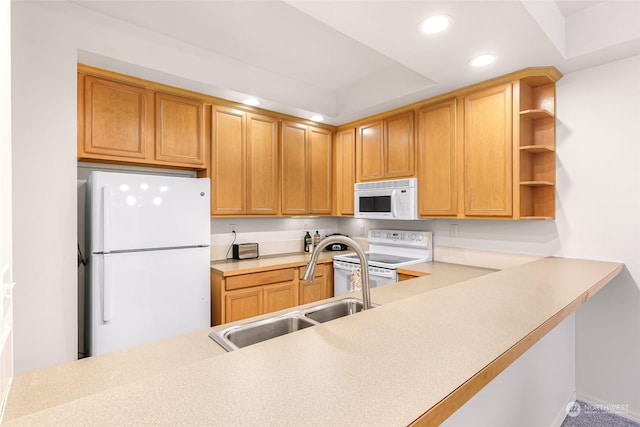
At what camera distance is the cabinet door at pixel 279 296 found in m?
2.84

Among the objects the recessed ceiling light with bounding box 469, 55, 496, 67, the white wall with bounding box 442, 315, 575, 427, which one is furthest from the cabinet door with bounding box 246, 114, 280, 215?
the white wall with bounding box 442, 315, 575, 427

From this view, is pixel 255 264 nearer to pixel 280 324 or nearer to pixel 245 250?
pixel 245 250

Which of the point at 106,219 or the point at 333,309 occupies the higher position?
the point at 106,219

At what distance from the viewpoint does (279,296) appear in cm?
293

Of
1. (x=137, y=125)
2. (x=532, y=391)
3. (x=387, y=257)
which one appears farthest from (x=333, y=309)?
(x=137, y=125)

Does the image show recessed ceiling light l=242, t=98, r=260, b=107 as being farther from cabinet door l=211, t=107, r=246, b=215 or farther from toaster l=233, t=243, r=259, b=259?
toaster l=233, t=243, r=259, b=259

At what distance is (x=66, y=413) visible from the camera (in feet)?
1.74

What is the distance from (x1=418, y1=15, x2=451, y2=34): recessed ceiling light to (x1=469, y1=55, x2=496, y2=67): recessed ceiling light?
1.59ft

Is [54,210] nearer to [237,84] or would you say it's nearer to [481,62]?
[237,84]

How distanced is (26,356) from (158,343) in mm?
1346

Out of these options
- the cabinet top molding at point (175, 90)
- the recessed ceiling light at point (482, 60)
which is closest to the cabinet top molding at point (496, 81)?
the recessed ceiling light at point (482, 60)

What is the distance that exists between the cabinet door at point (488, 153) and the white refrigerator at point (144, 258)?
7.07 ft

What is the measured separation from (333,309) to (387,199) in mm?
1778

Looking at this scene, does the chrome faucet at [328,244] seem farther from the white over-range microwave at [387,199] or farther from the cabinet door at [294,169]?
the cabinet door at [294,169]
